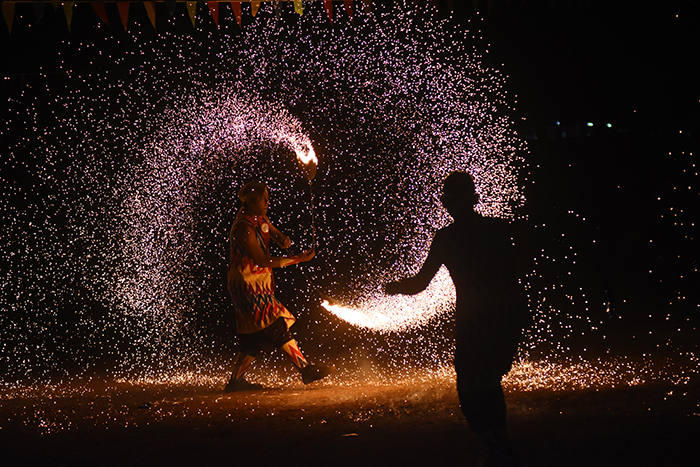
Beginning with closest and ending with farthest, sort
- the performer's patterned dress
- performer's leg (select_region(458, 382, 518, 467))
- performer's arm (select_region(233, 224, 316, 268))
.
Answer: performer's leg (select_region(458, 382, 518, 467)) < performer's arm (select_region(233, 224, 316, 268)) < the performer's patterned dress

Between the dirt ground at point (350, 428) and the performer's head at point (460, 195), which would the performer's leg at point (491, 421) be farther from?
the performer's head at point (460, 195)

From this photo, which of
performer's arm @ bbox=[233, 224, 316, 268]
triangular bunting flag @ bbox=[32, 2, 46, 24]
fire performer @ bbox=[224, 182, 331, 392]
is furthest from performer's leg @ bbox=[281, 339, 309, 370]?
triangular bunting flag @ bbox=[32, 2, 46, 24]

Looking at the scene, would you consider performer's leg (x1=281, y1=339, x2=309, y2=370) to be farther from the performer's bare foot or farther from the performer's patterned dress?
the performer's bare foot

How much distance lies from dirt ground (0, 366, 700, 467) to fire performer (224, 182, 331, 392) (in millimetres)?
267

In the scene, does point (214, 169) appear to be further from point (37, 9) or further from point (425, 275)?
point (425, 275)

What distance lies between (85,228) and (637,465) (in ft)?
39.7

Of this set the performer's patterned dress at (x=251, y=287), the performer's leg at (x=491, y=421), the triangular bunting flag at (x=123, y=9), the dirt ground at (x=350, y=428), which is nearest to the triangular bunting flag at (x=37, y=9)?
the triangular bunting flag at (x=123, y=9)

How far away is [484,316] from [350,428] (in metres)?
1.63

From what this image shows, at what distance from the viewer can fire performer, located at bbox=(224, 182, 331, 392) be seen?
5.84 metres

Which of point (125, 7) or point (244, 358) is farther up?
point (125, 7)

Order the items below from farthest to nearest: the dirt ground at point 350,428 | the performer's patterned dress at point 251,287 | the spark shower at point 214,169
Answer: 1. the spark shower at point 214,169
2. the performer's patterned dress at point 251,287
3. the dirt ground at point 350,428

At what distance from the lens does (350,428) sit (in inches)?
177

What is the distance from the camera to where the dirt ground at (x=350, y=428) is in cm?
385

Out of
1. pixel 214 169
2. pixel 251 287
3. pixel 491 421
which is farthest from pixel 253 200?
pixel 214 169
